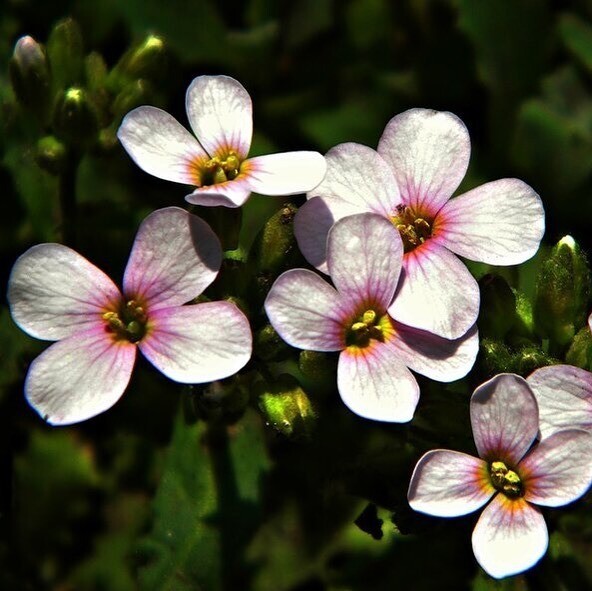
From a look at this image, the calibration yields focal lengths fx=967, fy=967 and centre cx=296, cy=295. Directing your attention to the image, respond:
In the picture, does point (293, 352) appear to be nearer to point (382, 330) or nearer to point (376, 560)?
point (382, 330)

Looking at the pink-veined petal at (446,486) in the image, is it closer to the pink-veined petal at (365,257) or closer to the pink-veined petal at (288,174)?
the pink-veined petal at (365,257)

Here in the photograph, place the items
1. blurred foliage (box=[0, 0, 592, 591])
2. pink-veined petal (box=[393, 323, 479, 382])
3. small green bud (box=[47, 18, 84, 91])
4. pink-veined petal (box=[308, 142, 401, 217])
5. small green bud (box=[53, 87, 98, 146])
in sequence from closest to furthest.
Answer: pink-veined petal (box=[393, 323, 479, 382]), pink-veined petal (box=[308, 142, 401, 217]), blurred foliage (box=[0, 0, 592, 591]), small green bud (box=[53, 87, 98, 146]), small green bud (box=[47, 18, 84, 91])

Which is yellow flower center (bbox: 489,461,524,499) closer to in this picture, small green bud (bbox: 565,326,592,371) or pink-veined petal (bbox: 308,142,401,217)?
small green bud (bbox: 565,326,592,371)

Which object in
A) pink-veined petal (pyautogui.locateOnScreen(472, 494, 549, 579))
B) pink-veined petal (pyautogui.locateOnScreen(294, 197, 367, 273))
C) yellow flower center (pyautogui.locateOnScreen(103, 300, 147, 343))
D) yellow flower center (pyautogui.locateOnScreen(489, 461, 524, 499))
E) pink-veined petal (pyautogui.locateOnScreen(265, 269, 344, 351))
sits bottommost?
pink-veined petal (pyautogui.locateOnScreen(472, 494, 549, 579))

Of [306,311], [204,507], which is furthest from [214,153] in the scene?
[204,507]

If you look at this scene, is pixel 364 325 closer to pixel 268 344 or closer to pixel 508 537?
pixel 268 344

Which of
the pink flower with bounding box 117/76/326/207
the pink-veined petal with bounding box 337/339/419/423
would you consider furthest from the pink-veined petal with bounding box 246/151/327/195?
the pink-veined petal with bounding box 337/339/419/423

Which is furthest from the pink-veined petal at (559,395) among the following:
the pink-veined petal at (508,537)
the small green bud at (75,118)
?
the small green bud at (75,118)
